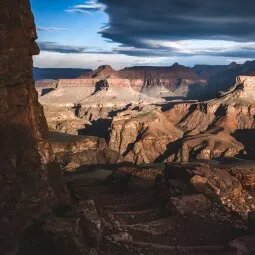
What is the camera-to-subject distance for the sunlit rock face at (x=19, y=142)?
75.5 ft

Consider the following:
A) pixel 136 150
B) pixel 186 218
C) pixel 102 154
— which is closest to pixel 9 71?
pixel 186 218

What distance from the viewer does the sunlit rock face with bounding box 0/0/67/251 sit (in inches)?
906

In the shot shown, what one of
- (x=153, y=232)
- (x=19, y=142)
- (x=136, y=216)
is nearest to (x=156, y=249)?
(x=153, y=232)

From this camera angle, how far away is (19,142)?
82.3 ft

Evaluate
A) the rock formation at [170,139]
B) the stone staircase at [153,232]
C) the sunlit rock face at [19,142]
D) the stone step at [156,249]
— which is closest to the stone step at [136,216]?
the stone staircase at [153,232]

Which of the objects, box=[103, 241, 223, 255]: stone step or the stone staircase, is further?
the stone staircase

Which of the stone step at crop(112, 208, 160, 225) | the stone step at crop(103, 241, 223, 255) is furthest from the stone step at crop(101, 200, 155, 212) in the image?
the stone step at crop(103, 241, 223, 255)

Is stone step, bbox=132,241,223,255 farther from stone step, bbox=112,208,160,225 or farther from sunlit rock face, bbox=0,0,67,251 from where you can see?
sunlit rock face, bbox=0,0,67,251

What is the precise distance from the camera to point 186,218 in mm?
30562

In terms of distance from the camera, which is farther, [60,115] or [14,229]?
[60,115]

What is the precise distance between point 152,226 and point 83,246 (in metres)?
8.28

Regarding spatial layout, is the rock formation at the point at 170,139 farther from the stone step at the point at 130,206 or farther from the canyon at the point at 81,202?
the canyon at the point at 81,202

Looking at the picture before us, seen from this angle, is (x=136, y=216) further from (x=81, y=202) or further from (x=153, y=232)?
(x=81, y=202)

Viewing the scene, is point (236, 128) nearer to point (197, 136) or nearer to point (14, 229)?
point (197, 136)
